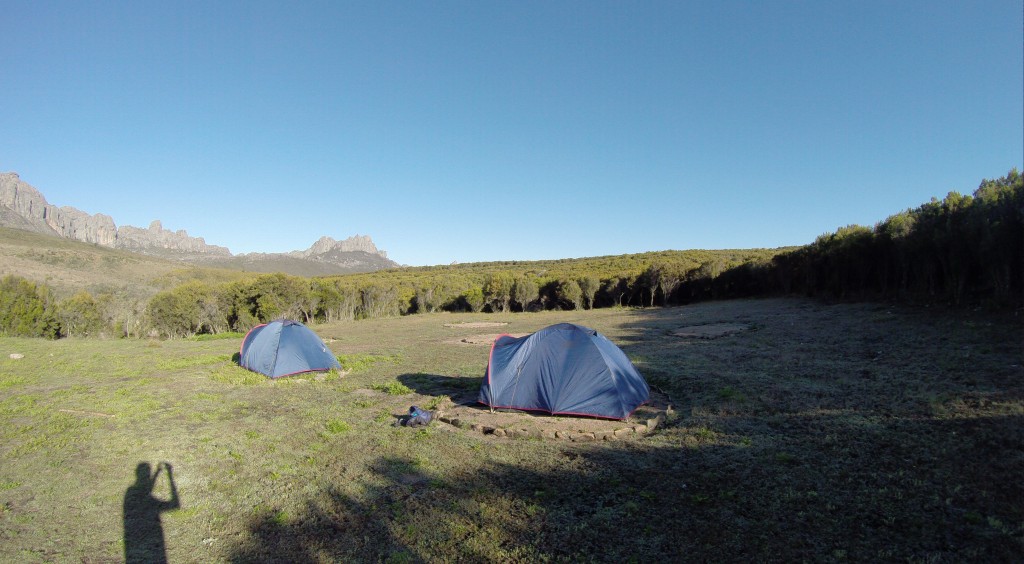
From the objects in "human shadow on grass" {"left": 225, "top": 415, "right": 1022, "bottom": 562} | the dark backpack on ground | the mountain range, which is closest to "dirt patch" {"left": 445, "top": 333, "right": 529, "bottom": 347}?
the dark backpack on ground

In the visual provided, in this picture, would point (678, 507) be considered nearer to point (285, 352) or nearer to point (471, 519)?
point (471, 519)

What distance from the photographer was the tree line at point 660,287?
53.5ft

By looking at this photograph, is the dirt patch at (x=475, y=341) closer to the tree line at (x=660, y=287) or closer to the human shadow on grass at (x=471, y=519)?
the human shadow on grass at (x=471, y=519)

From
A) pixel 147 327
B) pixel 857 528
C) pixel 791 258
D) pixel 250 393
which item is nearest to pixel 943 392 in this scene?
pixel 857 528

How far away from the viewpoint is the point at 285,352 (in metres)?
13.3

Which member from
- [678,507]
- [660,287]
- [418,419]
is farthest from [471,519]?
[660,287]

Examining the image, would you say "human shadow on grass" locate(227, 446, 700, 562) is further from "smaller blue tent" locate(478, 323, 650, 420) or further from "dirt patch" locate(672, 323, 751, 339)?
"dirt patch" locate(672, 323, 751, 339)

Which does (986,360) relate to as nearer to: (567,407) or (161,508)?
(567,407)

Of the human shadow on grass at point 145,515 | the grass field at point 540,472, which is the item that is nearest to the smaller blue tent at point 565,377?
the grass field at point 540,472

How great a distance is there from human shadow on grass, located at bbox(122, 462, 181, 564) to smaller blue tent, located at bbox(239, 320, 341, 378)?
259 inches

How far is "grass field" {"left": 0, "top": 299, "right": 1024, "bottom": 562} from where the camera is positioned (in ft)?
15.0

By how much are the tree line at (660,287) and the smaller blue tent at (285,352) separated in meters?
21.8

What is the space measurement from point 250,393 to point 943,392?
14733 millimetres

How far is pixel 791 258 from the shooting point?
36938mm
